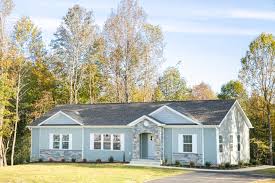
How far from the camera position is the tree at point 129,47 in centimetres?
4438

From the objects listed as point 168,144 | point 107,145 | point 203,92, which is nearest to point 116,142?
point 107,145

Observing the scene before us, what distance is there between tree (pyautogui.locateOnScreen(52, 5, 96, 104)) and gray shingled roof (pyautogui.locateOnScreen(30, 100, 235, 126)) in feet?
21.1

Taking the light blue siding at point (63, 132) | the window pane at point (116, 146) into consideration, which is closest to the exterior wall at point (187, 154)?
the window pane at point (116, 146)

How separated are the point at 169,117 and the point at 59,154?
1022 centimetres

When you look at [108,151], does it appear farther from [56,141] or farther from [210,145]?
[210,145]

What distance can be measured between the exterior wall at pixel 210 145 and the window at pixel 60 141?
39.1 ft

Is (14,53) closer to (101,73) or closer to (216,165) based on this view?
(101,73)

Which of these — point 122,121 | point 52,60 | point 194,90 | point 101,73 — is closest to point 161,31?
point 101,73

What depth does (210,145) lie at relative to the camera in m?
30.9

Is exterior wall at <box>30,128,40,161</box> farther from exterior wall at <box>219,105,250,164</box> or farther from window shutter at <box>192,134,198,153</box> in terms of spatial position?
exterior wall at <box>219,105,250,164</box>

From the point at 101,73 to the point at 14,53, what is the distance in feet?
43.8

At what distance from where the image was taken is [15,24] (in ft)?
127

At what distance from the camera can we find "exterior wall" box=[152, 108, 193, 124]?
32.5 meters

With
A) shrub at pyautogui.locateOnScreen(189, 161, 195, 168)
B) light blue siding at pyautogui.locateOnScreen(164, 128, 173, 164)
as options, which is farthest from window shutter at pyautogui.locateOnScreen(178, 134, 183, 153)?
shrub at pyautogui.locateOnScreen(189, 161, 195, 168)
